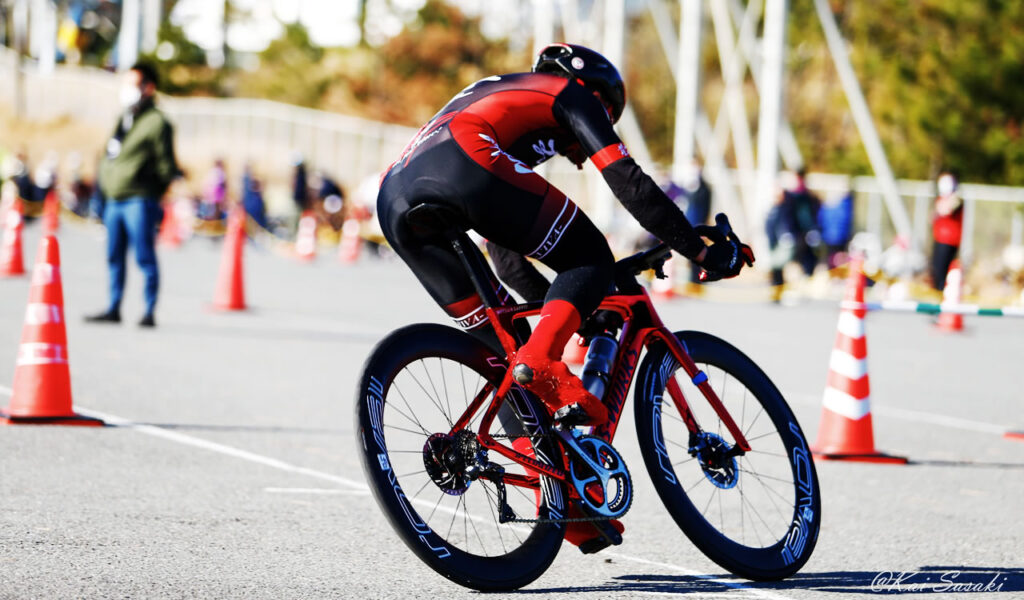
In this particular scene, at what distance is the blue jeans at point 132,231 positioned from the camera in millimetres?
12484

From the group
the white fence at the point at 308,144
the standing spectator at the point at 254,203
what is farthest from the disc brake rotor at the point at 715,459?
the standing spectator at the point at 254,203

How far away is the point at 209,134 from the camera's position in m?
60.5

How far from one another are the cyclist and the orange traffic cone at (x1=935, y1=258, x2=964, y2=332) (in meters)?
10.3

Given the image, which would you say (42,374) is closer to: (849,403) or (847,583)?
(849,403)

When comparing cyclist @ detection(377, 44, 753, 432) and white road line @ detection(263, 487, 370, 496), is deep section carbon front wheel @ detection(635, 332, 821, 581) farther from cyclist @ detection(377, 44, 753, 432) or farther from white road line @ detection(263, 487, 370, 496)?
white road line @ detection(263, 487, 370, 496)

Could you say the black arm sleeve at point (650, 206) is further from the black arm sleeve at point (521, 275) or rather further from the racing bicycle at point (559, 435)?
the black arm sleeve at point (521, 275)

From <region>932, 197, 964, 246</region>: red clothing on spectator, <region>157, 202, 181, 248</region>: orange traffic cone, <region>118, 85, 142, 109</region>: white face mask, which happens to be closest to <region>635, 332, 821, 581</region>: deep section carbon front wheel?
<region>118, 85, 142, 109</region>: white face mask

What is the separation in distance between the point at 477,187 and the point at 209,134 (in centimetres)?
5733

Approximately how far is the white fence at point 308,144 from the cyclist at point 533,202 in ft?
80.1

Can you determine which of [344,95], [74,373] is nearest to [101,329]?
[74,373]

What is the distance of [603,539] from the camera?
4.96 m

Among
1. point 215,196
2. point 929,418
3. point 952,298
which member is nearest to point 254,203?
point 215,196

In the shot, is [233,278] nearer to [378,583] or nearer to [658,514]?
[658,514]

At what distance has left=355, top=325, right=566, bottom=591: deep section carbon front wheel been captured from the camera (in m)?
4.46
